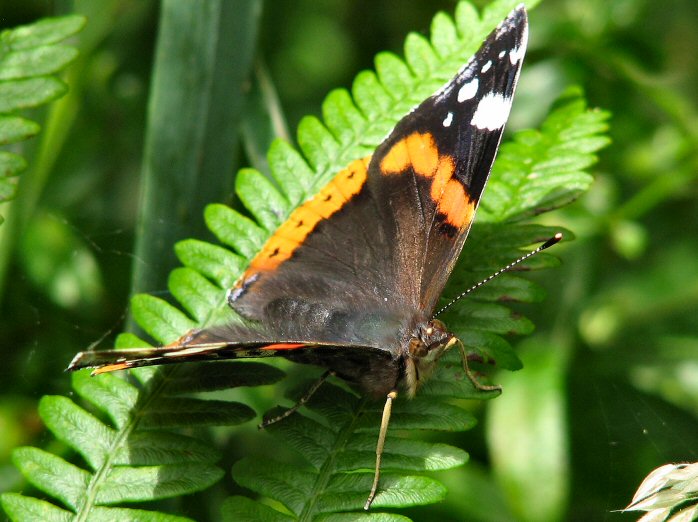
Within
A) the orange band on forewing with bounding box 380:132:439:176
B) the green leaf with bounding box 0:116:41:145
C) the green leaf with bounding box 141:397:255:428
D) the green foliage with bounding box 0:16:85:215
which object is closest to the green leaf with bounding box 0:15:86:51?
the green foliage with bounding box 0:16:85:215

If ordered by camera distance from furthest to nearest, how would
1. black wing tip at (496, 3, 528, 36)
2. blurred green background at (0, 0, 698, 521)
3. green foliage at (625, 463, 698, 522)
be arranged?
blurred green background at (0, 0, 698, 521)
black wing tip at (496, 3, 528, 36)
green foliage at (625, 463, 698, 522)

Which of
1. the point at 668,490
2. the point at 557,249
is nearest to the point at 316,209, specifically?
the point at 668,490

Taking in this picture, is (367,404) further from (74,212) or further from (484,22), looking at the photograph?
(74,212)

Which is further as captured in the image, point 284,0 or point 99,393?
point 284,0

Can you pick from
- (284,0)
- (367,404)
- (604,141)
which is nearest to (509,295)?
(367,404)

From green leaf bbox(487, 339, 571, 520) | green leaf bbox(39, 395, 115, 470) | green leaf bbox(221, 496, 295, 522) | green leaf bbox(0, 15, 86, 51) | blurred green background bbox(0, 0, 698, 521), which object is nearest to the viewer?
green leaf bbox(221, 496, 295, 522)

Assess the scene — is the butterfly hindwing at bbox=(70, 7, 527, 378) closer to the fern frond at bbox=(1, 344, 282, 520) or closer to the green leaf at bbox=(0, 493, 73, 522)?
the fern frond at bbox=(1, 344, 282, 520)
